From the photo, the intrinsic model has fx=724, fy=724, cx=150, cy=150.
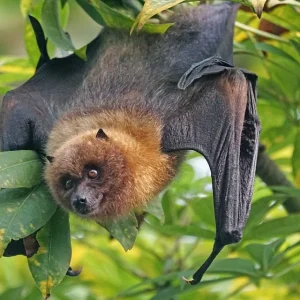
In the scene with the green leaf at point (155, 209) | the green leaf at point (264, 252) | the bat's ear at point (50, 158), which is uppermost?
the bat's ear at point (50, 158)

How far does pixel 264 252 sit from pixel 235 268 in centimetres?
21

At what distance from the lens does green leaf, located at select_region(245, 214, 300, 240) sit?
4.51m

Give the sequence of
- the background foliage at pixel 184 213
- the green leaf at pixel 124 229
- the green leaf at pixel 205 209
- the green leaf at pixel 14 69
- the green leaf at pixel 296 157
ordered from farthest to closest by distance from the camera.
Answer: the green leaf at pixel 14 69 → the green leaf at pixel 205 209 → the green leaf at pixel 296 157 → the green leaf at pixel 124 229 → the background foliage at pixel 184 213

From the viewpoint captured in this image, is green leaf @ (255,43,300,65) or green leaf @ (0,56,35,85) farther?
green leaf @ (0,56,35,85)

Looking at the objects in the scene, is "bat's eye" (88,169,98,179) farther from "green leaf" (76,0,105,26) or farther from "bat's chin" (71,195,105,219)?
"green leaf" (76,0,105,26)

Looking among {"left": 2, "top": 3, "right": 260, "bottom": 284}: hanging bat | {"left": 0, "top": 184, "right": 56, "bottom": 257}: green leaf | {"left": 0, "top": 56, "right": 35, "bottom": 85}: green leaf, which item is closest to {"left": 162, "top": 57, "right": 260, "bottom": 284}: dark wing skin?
{"left": 2, "top": 3, "right": 260, "bottom": 284}: hanging bat

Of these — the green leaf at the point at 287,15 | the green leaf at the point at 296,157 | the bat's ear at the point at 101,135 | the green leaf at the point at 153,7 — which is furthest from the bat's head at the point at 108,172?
the green leaf at the point at 153,7

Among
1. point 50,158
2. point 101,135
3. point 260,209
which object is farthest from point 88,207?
point 260,209

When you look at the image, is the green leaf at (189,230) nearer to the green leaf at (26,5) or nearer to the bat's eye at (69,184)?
the bat's eye at (69,184)

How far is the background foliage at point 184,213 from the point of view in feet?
14.3

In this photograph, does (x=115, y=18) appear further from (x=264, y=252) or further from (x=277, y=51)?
(x=264, y=252)

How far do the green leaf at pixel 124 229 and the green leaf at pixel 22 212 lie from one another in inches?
22.2

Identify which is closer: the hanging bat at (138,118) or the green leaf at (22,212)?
the green leaf at (22,212)

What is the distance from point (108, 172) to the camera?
486 centimetres
